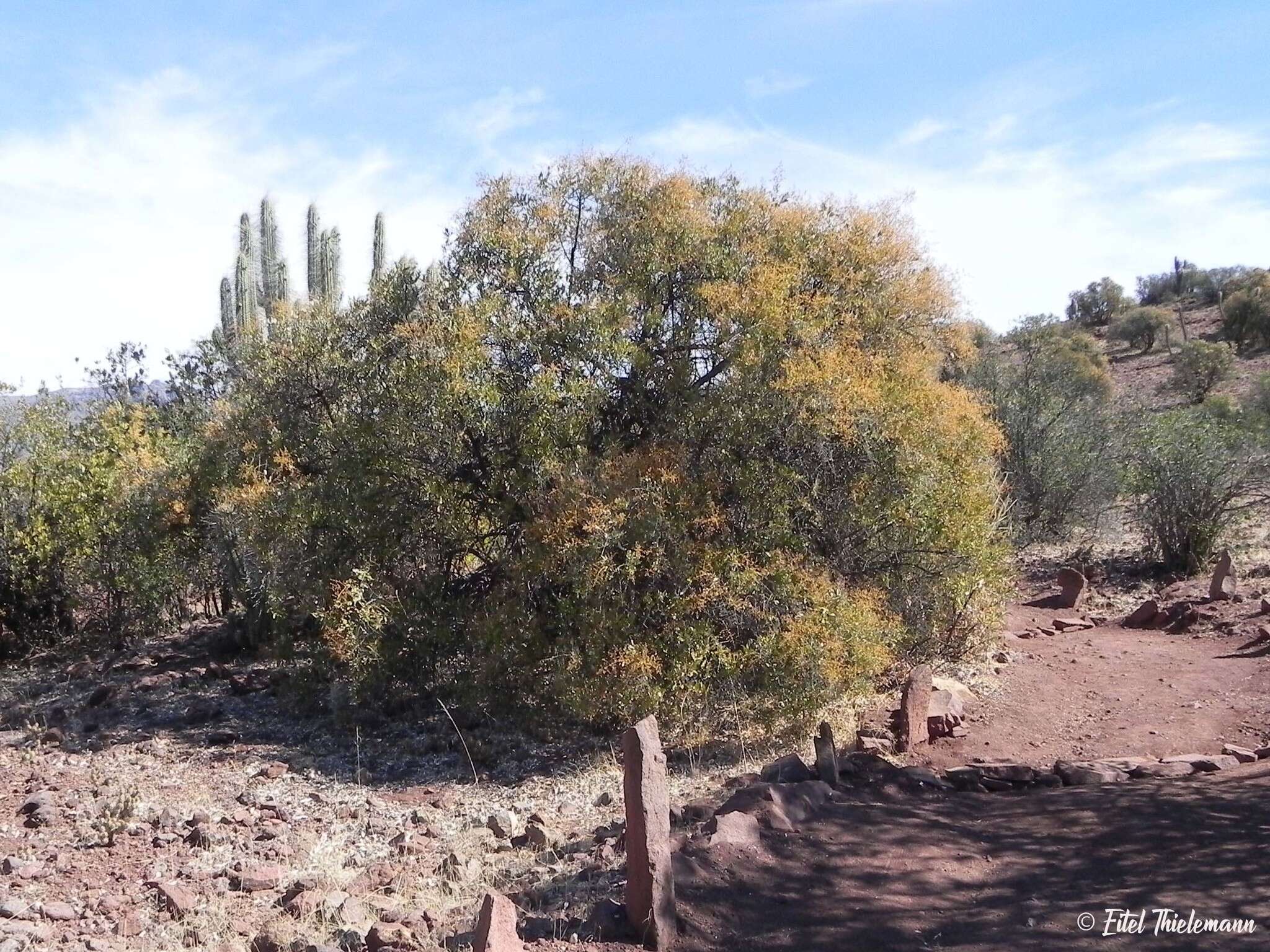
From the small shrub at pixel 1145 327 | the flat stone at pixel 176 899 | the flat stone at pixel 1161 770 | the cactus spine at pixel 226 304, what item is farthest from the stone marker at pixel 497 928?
the small shrub at pixel 1145 327

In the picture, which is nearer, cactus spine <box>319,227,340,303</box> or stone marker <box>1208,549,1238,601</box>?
stone marker <box>1208,549,1238,601</box>

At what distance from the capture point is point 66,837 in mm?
6969

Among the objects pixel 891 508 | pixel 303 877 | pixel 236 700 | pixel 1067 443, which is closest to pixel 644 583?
pixel 891 508

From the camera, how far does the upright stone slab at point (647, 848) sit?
463 cm

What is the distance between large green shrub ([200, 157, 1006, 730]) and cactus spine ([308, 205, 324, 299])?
9.17m

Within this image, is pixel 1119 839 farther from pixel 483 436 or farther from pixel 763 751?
pixel 483 436

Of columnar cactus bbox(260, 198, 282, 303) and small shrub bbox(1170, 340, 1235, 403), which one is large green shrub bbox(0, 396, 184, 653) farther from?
small shrub bbox(1170, 340, 1235, 403)

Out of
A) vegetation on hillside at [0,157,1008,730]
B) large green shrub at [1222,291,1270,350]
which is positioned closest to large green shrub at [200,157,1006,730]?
vegetation on hillside at [0,157,1008,730]

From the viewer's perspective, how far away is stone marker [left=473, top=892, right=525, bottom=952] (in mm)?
4125

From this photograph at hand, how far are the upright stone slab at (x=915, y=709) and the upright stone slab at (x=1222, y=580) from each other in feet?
23.0

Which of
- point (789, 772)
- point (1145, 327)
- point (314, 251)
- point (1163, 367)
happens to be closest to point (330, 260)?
point (314, 251)

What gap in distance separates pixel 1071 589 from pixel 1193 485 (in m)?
2.57

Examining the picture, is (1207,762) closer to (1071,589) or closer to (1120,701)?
(1120,701)

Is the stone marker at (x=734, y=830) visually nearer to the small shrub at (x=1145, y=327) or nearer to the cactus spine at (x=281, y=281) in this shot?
the cactus spine at (x=281, y=281)
